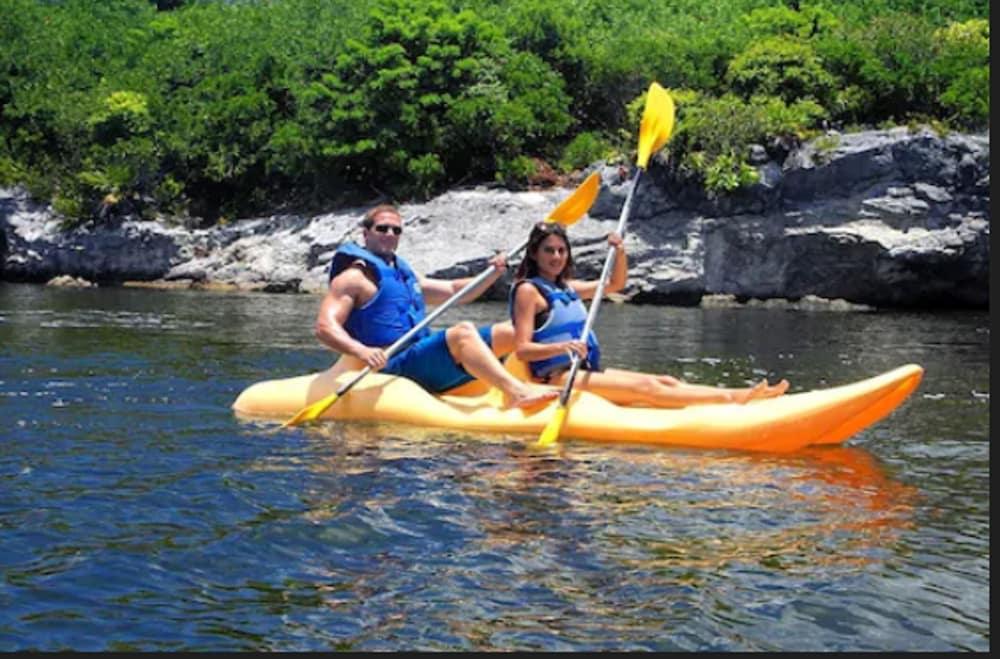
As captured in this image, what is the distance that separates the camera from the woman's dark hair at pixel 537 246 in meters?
7.00

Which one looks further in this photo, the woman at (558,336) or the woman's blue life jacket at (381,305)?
the woman's blue life jacket at (381,305)

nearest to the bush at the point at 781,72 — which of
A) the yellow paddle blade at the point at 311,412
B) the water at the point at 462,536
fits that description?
the water at the point at 462,536

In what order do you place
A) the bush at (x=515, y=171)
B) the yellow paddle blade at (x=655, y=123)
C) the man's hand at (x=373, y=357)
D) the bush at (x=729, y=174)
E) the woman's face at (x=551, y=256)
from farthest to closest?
the bush at (x=515, y=171), the bush at (x=729, y=174), the yellow paddle blade at (x=655, y=123), the man's hand at (x=373, y=357), the woman's face at (x=551, y=256)

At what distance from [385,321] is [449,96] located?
16167 millimetres

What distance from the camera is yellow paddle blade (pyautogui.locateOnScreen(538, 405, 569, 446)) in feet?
Result: 21.4

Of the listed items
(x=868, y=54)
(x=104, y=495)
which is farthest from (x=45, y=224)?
(x=104, y=495)

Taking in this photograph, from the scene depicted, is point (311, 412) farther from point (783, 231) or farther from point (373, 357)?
point (783, 231)

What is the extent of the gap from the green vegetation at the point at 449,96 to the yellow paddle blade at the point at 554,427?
42.8 feet

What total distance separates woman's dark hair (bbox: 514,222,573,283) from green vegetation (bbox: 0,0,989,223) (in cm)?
1246

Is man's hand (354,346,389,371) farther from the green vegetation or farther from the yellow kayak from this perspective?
the green vegetation

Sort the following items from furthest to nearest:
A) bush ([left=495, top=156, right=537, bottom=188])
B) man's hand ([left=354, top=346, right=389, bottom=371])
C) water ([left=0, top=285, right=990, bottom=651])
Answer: bush ([left=495, top=156, right=537, bottom=188]), man's hand ([left=354, top=346, right=389, bottom=371]), water ([left=0, top=285, right=990, bottom=651])

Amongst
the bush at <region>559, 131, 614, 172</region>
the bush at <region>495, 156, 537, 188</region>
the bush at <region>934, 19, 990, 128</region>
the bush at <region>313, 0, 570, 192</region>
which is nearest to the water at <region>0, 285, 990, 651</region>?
the bush at <region>934, 19, 990, 128</region>

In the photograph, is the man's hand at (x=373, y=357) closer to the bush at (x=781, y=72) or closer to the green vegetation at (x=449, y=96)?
the green vegetation at (x=449, y=96)

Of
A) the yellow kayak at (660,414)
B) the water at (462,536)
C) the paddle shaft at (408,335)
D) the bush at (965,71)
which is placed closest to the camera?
the water at (462,536)
